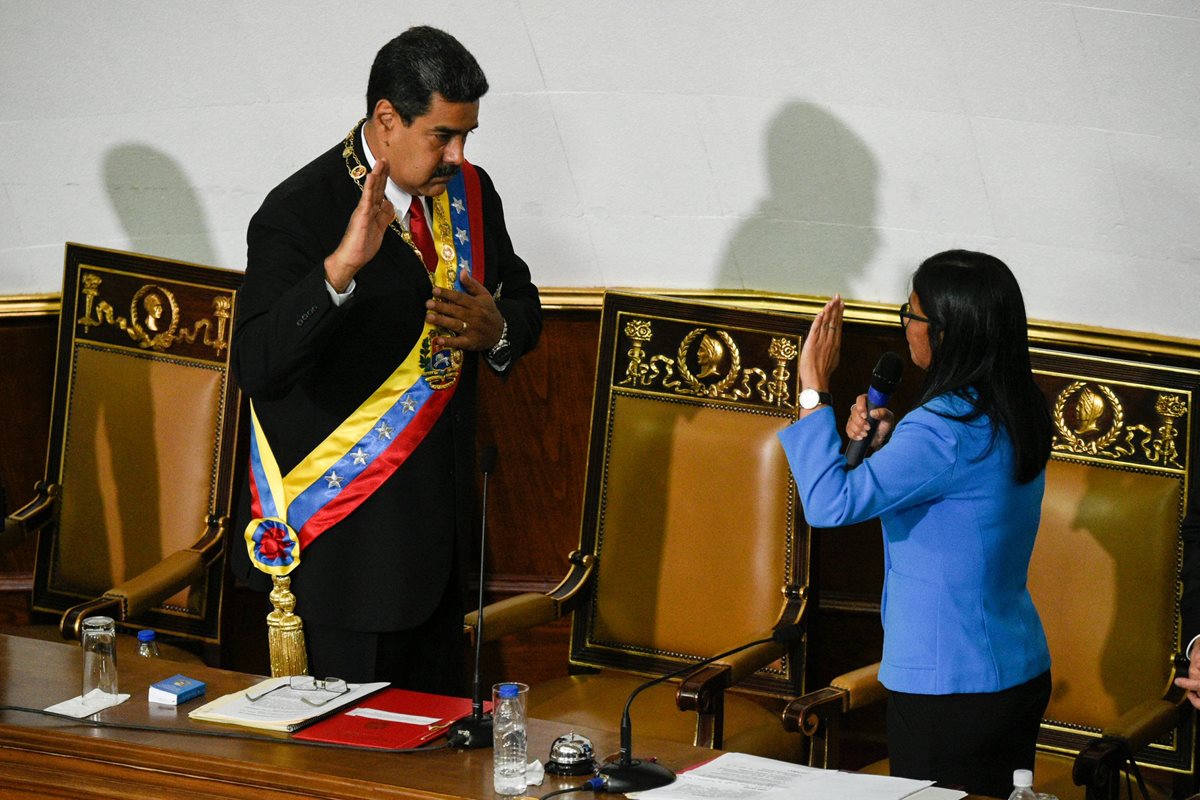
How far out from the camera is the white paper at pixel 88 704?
7.18 feet

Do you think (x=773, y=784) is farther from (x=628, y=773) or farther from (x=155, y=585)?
(x=155, y=585)

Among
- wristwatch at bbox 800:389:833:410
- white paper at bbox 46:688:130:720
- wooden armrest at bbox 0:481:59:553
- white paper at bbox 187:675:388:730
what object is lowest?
white paper at bbox 46:688:130:720

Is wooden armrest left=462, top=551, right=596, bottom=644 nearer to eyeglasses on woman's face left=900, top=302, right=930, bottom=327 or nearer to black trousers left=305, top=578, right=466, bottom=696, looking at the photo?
black trousers left=305, top=578, right=466, bottom=696

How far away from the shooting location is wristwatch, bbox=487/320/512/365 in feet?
8.51

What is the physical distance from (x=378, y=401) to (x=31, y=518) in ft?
4.43

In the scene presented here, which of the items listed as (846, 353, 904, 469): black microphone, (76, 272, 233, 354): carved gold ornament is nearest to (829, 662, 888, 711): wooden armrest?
(846, 353, 904, 469): black microphone

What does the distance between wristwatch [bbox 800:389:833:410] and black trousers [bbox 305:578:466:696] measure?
678 mm

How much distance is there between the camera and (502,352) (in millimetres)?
2607

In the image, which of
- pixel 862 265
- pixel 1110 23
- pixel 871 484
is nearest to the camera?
pixel 871 484

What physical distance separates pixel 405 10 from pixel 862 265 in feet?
4.07

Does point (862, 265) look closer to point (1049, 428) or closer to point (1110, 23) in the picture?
point (1110, 23)

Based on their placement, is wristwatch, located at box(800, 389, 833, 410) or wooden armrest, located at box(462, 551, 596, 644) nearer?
wristwatch, located at box(800, 389, 833, 410)

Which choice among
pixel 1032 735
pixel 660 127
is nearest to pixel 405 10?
pixel 660 127

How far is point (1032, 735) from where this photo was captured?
92.8 inches
